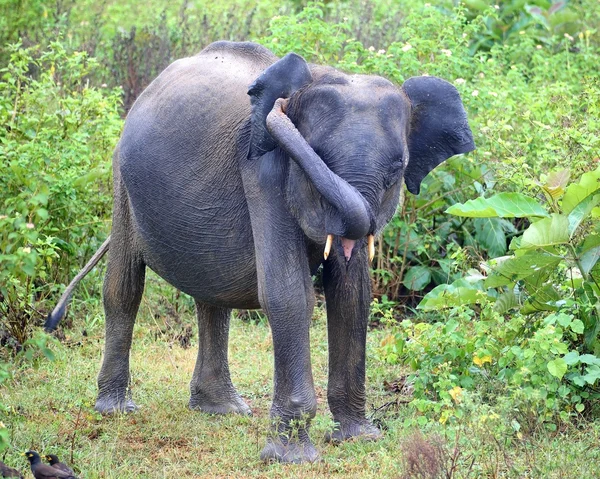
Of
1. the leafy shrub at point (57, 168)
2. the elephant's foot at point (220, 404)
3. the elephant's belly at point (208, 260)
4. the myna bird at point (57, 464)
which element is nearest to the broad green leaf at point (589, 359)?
the elephant's belly at point (208, 260)

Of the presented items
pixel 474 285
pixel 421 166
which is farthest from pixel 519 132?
pixel 421 166

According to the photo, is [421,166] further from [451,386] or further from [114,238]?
[114,238]

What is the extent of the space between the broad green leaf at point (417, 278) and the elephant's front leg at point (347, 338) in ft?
8.60

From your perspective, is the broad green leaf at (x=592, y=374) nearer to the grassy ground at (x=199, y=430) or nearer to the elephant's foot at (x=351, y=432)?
the grassy ground at (x=199, y=430)

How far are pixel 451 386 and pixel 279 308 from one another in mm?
1036

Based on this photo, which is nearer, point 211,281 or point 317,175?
point 317,175

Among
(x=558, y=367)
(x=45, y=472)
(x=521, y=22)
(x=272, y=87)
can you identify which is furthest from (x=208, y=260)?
(x=521, y=22)

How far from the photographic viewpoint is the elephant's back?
5906mm

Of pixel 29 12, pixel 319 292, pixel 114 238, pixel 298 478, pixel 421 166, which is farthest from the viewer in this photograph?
pixel 29 12

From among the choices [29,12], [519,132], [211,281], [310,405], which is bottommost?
[310,405]

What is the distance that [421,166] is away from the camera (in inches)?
232

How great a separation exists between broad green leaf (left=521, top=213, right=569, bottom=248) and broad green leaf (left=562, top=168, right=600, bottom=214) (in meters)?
0.14

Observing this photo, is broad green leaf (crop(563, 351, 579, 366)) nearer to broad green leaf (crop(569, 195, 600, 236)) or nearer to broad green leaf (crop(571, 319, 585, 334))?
broad green leaf (crop(571, 319, 585, 334))

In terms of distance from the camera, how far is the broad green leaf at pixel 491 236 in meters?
8.46
